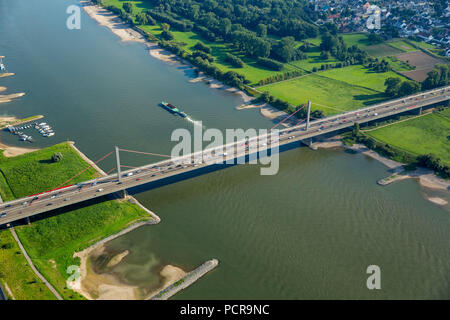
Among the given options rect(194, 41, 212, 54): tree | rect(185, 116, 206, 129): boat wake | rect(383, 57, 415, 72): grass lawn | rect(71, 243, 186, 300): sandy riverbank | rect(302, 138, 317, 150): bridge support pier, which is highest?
rect(194, 41, 212, 54): tree

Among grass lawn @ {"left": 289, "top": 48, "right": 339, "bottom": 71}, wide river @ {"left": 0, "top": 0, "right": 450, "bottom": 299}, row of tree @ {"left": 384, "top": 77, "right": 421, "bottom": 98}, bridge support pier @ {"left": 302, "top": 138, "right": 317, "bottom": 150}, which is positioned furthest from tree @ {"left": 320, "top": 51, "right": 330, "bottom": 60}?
bridge support pier @ {"left": 302, "top": 138, "right": 317, "bottom": 150}

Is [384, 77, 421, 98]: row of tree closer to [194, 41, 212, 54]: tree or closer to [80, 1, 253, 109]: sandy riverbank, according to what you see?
[80, 1, 253, 109]: sandy riverbank

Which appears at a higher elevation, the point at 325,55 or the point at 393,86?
the point at 325,55

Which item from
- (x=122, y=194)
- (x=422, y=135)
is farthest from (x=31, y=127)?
(x=422, y=135)

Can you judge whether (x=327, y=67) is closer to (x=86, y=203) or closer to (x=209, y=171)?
(x=209, y=171)

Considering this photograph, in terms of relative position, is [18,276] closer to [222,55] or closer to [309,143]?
[309,143]

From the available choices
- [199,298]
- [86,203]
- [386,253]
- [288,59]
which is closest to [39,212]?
[86,203]
